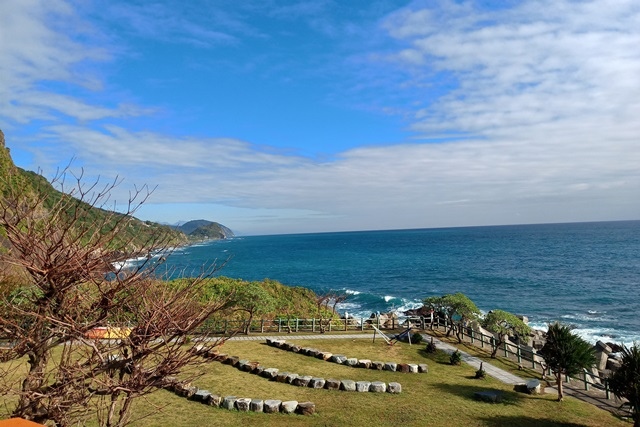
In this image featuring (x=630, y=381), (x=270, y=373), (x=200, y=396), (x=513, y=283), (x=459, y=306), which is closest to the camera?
(x=630, y=381)

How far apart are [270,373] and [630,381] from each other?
12.2 meters

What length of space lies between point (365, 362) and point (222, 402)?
697 cm

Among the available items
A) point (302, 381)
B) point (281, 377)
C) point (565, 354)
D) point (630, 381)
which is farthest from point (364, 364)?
point (630, 381)

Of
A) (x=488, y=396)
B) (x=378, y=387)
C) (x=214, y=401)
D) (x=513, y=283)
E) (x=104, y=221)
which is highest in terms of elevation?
(x=104, y=221)

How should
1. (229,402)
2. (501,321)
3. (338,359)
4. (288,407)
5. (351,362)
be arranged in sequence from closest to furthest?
(288,407) < (229,402) < (351,362) < (338,359) < (501,321)

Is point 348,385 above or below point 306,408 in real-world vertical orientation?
below

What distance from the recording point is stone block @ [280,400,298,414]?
1347cm

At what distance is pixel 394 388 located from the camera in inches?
607

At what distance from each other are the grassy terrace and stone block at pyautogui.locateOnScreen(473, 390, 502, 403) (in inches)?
8.2

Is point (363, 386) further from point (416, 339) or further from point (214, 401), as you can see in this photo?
point (416, 339)

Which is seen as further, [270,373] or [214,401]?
[270,373]

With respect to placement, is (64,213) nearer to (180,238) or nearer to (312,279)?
(180,238)

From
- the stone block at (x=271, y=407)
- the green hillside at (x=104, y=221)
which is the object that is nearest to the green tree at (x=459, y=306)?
the stone block at (x=271, y=407)

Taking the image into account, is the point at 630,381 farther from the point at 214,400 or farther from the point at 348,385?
the point at 214,400
